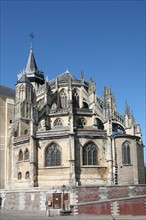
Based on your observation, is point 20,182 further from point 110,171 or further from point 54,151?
point 110,171

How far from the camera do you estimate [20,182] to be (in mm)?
36281

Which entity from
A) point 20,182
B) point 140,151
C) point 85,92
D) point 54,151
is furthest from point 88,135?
point 85,92

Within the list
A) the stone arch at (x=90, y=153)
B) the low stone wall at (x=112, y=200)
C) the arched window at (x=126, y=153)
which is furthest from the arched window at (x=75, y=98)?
the low stone wall at (x=112, y=200)

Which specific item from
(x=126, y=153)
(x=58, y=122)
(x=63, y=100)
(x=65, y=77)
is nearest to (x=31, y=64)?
(x=65, y=77)

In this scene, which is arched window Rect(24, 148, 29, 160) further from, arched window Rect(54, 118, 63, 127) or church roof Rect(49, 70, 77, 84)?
church roof Rect(49, 70, 77, 84)

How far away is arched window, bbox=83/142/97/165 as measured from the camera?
112 feet

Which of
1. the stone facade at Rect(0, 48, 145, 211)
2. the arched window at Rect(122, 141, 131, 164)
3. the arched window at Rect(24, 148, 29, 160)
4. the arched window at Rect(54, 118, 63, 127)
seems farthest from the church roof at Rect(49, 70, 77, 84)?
the arched window at Rect(122, 141, 131, 164)

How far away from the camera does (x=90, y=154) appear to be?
1352 inches

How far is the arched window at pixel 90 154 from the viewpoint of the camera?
3400cm


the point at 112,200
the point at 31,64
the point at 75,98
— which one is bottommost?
the point at 112,200

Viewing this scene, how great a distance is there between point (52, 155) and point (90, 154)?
4190 millimetres

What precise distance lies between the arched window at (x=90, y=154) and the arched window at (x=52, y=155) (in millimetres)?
2840

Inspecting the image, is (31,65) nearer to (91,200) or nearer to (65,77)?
(65,77)

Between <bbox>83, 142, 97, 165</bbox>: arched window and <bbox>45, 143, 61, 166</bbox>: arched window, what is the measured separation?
9.32 ft
